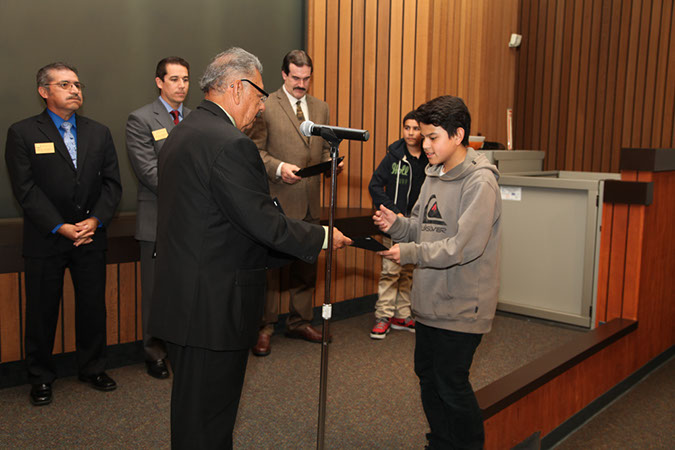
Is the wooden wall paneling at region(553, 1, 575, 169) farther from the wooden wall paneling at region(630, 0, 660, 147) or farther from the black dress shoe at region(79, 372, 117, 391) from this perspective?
the black dress shoe at region(79, 372, 117, 391)

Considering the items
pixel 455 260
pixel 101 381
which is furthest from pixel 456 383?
pixel 101 381

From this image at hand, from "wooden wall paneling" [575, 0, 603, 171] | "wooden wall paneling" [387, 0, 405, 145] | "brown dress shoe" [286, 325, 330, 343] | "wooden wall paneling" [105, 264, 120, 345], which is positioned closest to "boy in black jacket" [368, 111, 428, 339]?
"brown dress shoe" [286, 325, 330, 343]

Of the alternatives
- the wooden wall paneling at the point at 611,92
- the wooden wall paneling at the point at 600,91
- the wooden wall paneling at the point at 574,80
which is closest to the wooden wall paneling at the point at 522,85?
the wooden wall paneling at the point at 574,80

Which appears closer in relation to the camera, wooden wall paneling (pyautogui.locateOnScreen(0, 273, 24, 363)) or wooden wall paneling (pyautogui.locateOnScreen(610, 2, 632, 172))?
wooden wall paneling (pyautogui.locateOnScreen(0, 273, 24, 363))

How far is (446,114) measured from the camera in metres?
2.18

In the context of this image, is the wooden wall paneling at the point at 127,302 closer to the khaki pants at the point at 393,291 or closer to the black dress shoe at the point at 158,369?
the black dress shoe at the point at 158,369

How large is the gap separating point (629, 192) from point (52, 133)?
10.5 ft

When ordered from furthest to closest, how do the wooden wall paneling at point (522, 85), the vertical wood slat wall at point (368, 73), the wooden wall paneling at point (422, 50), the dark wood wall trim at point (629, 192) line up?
the wooden wall paneling at point (522, 85), the wooden wall paneling at point (422, 50), the vertical wood slat wall at point (368, 73), the dark wood wall trim at point (629, 192)

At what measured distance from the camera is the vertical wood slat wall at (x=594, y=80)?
6105mm

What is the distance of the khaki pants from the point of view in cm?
438

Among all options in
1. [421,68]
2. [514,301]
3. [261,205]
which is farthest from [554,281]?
[261,205]

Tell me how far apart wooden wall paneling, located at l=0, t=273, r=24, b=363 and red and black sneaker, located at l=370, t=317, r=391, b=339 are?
2170 mm

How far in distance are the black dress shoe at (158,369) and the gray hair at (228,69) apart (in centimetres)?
206

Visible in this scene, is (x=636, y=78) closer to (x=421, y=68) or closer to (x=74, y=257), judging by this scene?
(x=421, y=68)
